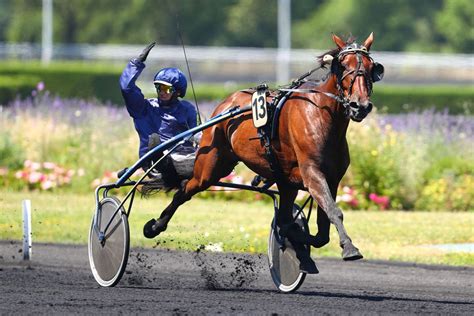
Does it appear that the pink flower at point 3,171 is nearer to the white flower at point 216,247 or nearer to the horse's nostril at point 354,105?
the white flower at point 216,247

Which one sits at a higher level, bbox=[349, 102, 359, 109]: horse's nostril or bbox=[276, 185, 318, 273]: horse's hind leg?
bbox=[349, 102, 359, 109]: horse's nostril

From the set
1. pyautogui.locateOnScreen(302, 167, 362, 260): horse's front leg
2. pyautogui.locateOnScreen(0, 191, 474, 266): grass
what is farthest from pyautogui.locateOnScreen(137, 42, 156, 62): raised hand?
pyautogui.locateOnScreen(0, 191, 474, 266): grass

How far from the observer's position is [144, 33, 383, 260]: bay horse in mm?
8508

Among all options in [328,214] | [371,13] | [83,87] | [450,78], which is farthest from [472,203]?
[371,13]

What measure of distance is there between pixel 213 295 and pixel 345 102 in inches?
68.2

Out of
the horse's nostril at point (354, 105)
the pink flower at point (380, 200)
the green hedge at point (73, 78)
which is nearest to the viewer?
the horse's nostril at point (354, 105)

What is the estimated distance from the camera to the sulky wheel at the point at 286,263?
31.4 feet

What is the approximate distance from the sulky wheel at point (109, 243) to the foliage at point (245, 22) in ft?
123

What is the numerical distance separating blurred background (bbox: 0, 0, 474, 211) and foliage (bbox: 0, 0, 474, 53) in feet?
0.18

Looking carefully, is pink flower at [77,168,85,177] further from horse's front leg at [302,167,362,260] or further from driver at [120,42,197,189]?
horse's front leg at [302,167,362,260]

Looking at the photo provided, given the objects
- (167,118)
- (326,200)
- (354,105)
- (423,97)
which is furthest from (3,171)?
(423,97)

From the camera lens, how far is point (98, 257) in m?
9.86

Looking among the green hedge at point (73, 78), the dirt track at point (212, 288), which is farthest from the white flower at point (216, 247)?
the green hedge at point (73, 78)

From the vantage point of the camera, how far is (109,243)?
9.81 m
